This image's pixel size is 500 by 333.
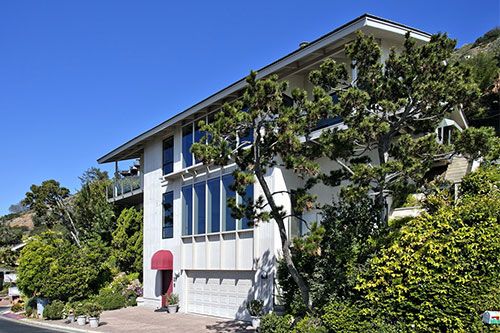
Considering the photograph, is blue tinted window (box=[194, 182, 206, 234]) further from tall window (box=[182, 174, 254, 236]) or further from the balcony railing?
the balcony railing

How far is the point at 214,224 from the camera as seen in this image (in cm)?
2262

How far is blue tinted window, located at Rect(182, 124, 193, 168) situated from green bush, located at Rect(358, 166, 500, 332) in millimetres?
14167

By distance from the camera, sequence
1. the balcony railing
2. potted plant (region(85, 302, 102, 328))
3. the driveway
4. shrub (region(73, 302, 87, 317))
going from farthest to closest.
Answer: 1. the balcony railing
2. shrub (region(73, 302, 87, 317))
3. potted plant (region(85, 302, 102, 328))
4. the driveway

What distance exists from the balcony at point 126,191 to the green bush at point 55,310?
902 cm

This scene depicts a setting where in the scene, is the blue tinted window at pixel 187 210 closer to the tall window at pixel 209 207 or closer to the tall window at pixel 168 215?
the tall window at pixel 209 207

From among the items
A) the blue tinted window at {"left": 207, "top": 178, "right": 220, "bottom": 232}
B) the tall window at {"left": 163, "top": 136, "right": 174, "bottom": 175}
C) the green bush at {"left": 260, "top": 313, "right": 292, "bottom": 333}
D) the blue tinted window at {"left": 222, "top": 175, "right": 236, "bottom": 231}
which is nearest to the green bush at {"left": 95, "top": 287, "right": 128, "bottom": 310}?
the tall window at {"left": 163, "top": 136, "right": 174, "bottom": 175}

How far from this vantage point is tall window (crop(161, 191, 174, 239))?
26.4 metres

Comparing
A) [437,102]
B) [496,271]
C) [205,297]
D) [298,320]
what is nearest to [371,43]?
[437,102]

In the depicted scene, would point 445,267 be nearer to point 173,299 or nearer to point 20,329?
point 173,299

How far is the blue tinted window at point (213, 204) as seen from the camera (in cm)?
2242

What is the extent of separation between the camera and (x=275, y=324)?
47.6ft

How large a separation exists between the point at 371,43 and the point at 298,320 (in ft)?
25.7

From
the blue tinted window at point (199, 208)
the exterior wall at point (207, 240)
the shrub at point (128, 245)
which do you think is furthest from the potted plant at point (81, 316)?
the shrub at point (128, 245)

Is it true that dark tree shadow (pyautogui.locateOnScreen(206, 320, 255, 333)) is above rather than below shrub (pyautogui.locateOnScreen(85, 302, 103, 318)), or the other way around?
below
